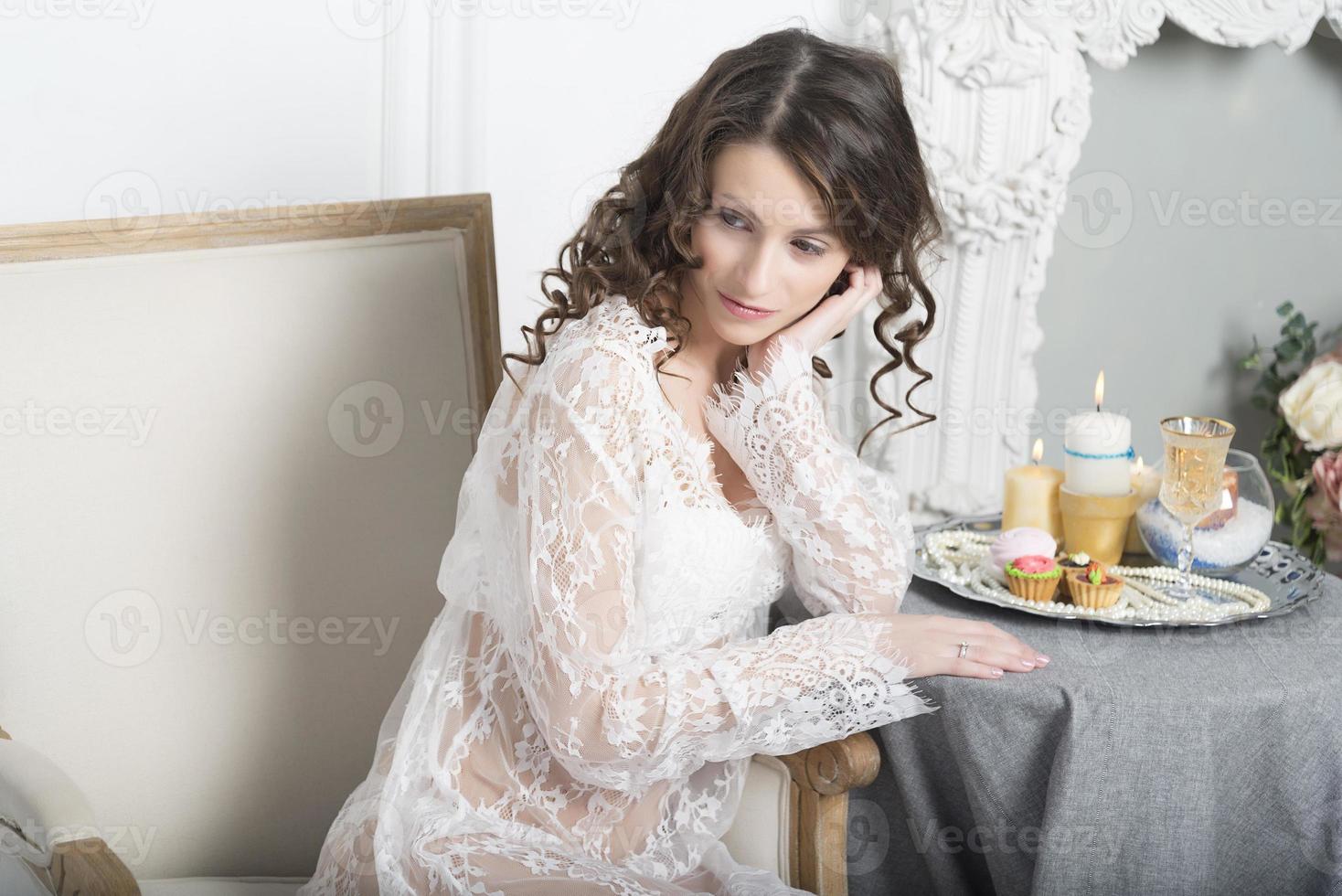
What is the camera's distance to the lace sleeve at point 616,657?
1493 millimetres

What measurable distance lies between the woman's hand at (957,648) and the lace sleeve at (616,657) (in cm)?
2

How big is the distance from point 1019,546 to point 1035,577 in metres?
0.07

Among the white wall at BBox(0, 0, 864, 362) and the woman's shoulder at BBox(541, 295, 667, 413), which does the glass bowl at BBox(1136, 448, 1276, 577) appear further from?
the white wall at BBox(0, 0, 864, 362)

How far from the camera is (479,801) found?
1631mm

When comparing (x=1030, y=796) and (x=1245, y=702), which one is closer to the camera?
(x=1245, y=702)

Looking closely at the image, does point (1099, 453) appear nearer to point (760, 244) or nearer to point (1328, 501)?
point (760, 244)

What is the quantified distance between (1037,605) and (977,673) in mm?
239

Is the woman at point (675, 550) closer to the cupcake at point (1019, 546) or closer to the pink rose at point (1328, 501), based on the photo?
the cupcake at point (1019, 546)

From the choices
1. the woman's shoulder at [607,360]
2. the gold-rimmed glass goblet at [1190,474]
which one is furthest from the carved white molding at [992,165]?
the woman's shoulder at [607,360]

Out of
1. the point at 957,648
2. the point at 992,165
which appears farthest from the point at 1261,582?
the point at 992,165

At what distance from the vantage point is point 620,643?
4.96 feet

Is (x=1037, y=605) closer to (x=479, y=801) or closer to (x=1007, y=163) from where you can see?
(x=479, y=801)

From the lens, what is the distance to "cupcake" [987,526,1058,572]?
1776 mm

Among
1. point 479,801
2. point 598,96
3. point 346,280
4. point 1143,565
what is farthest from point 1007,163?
point 479,801
